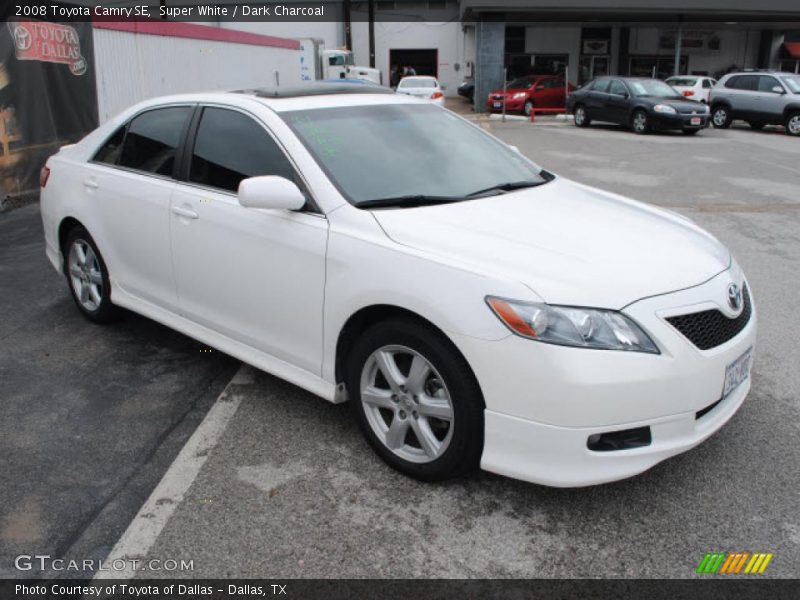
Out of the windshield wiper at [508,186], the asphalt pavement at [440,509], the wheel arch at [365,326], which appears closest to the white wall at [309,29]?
the windshield wiper at [508,186]

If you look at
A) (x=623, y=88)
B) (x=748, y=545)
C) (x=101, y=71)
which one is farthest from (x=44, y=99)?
(x=623, y=88)

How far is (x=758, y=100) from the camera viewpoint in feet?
71.1

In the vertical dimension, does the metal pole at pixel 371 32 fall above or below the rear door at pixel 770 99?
above

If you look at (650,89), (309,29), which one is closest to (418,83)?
(650,89)

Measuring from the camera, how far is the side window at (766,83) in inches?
848

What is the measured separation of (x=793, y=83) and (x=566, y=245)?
71.6 feet

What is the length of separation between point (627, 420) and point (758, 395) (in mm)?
1695

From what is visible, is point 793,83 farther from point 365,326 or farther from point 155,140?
point 365,326

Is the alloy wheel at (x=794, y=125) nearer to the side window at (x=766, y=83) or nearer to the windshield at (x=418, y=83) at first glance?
the side window at (x=766, y=83)

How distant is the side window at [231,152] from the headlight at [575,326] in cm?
145

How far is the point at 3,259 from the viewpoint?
7.23m

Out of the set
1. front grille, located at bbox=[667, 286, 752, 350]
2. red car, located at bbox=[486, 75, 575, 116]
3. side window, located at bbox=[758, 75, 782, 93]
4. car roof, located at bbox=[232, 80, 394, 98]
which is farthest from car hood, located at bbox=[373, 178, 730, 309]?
red car, located at bbox=[486, 75, 575, 116]

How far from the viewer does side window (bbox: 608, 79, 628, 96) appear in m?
21.4

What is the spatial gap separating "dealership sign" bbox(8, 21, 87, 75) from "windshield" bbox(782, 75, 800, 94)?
18644mm
